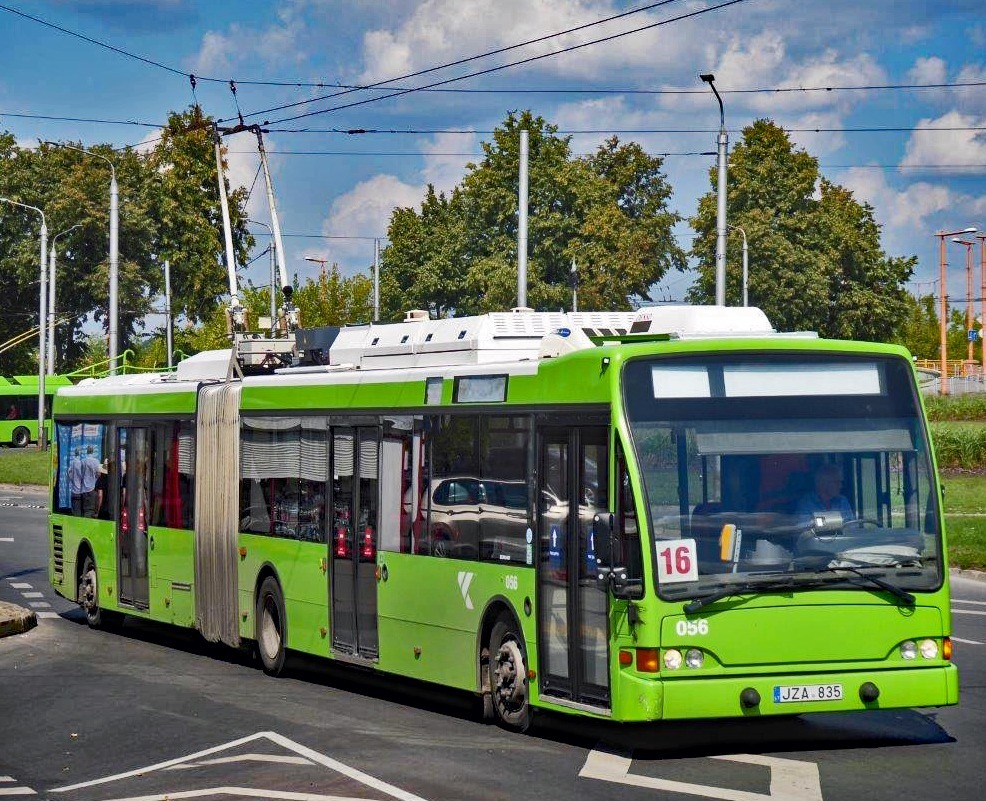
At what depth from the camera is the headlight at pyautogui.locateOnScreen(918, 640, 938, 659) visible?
10.8 meters

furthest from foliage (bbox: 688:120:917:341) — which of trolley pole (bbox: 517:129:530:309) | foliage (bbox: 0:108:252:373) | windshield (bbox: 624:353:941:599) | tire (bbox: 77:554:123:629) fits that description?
windshield (bbox: 624:353:941:599)

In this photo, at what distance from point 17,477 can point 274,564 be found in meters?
40.6

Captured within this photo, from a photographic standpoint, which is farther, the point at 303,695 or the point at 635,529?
the point at 303,695

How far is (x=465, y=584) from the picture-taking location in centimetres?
1266

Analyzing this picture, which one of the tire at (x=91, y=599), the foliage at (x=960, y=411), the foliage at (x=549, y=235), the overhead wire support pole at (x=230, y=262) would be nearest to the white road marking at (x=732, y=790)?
the overhead wire support pole at (x=230, y=262)

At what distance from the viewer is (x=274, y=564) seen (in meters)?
16.1

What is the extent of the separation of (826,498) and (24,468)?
1979 inches

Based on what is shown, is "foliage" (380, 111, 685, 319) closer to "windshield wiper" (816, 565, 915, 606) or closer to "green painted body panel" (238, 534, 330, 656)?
"green painted body panel" (238, 534, 330, 656)

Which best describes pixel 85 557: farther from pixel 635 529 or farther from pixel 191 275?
pixel 191 275

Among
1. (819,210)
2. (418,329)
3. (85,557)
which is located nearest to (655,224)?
(819,210)

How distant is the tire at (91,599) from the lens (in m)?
20.3

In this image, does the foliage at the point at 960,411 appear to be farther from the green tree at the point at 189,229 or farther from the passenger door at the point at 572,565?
the passenger door at the point at 572,565

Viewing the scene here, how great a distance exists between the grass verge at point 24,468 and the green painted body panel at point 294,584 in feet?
122

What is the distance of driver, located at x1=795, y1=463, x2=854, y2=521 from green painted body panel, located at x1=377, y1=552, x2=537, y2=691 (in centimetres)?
203
